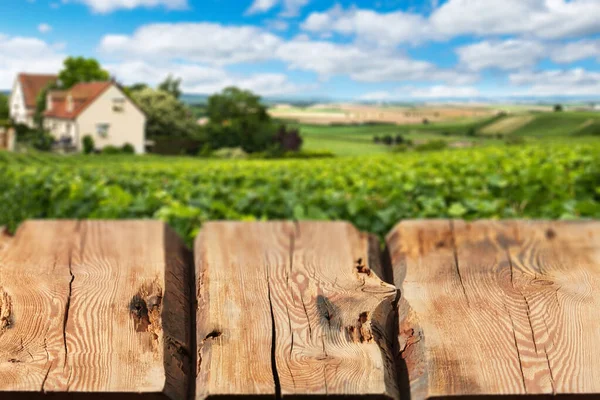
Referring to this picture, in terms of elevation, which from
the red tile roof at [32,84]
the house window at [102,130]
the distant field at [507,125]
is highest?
the red tile roof at [32,84]

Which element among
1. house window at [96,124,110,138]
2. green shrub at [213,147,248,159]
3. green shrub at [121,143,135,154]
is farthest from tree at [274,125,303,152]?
house window at [96,124,110,138]

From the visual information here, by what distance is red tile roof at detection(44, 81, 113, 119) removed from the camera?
162ft

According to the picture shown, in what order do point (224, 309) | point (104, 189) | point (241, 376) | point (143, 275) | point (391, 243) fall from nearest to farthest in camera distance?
point (241, 376)
point (224, 309)
point (143, 275)
point (391, 243)
point (104, 189)

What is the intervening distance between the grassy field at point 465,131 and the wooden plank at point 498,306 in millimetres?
34723

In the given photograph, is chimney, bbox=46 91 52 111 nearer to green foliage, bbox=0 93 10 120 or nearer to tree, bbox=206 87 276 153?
tree, bbox=206 87 276 153

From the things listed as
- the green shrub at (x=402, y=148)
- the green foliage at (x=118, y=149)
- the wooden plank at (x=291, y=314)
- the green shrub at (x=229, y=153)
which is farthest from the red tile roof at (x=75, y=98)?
the wooden plank at (x=291, y=314)

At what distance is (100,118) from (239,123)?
68.4ft

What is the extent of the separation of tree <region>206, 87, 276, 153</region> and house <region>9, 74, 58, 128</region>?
18265mm

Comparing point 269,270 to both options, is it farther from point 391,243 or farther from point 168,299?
point 391,243

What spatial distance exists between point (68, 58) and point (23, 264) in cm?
6689

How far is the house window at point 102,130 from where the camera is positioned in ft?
164

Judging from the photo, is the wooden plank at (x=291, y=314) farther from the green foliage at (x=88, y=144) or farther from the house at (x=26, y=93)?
the house at (x=26, y=93)

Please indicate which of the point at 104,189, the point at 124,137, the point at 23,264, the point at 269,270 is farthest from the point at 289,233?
the point at 124,137

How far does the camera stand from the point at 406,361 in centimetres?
109
